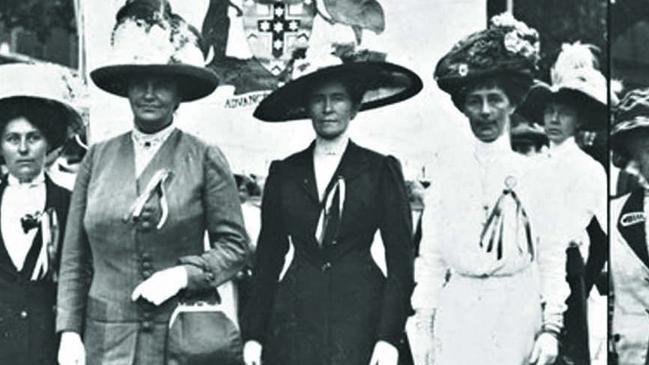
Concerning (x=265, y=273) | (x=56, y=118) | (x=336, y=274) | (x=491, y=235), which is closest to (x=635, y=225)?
(x=491, y=235)

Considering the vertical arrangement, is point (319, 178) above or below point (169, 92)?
below

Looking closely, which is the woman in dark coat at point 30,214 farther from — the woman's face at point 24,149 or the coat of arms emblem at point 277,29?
the coat of arms emblem at point 277,29

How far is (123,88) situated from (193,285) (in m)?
1.14

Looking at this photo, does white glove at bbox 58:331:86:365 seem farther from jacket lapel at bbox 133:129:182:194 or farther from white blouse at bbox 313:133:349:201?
white blouse at bbox 313:133:349:201

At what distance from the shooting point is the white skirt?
6.27m

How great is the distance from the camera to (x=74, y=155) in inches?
262

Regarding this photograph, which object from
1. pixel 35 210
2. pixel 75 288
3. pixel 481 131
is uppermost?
pixel 481 131

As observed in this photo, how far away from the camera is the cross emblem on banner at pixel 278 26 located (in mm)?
6555

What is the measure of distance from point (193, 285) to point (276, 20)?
1.48 metres

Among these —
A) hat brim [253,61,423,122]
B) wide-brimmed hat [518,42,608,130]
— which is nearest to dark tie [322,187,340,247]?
hat brim [253,61,423,122]

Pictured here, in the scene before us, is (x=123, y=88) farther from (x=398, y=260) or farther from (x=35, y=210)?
(x=398, y=260)

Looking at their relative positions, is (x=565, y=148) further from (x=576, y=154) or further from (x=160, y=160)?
(x=160, y=160)

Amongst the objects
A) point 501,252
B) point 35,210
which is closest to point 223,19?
point 35,210

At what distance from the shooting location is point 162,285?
6227 millimetres
